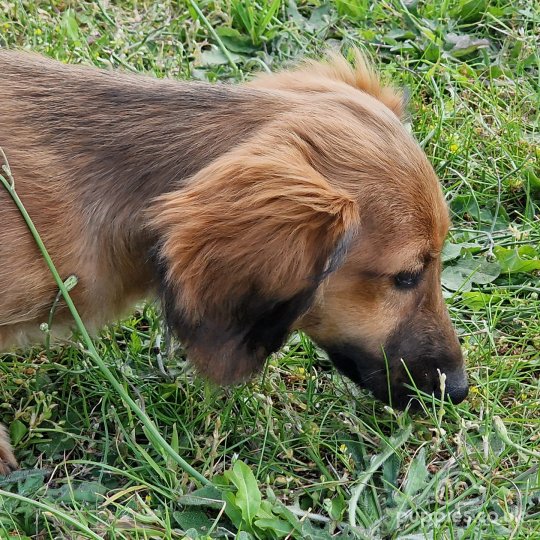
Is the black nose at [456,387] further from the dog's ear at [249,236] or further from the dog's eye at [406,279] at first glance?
the dog's ear at [249,236]

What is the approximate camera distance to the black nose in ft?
11.1

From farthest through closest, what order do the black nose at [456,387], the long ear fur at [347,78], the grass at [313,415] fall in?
the long ear fur at [347,78] → the black nose at [456,387] → the grass at [313,415]

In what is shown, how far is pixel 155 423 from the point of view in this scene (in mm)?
3543

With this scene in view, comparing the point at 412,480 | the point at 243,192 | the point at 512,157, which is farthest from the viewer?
the point at 512,157

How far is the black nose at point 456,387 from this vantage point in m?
3.38

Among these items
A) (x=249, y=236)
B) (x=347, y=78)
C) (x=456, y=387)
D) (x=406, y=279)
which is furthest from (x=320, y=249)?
(x=347, y=78)

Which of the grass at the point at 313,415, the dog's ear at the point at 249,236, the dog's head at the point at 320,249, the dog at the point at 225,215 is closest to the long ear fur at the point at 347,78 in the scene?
the dog's head at the point at 320,249

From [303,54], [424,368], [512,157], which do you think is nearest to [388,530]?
[424,368]

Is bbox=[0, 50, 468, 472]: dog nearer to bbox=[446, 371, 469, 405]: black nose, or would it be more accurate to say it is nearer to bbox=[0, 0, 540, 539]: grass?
bbox=[446, 371, 469, 405]: black nose

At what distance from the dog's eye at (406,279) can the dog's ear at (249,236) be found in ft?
0.93

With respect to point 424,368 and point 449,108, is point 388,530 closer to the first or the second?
point 424,368

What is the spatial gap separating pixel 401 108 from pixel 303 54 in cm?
169

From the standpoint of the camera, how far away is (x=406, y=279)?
313 cm

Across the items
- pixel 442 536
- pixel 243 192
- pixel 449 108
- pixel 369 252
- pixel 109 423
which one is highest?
pixel 243 192
